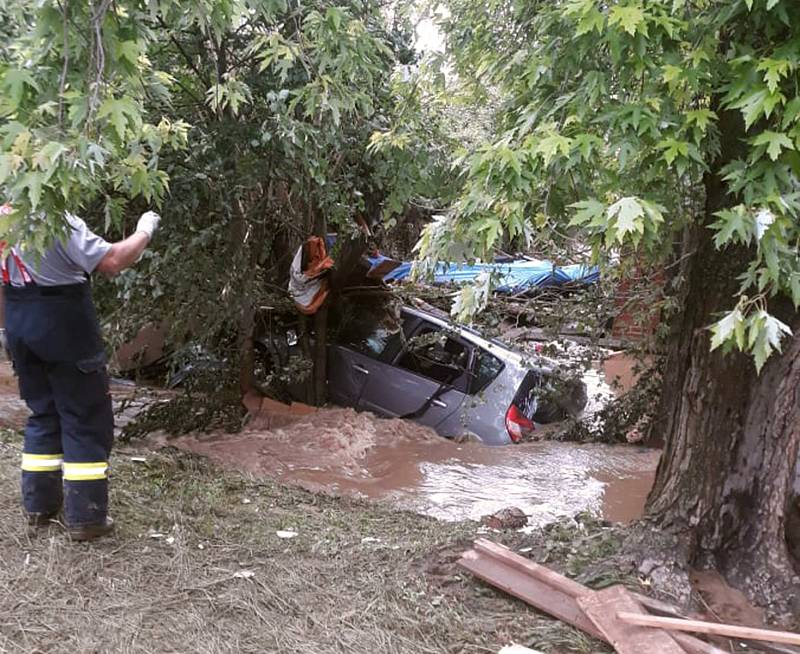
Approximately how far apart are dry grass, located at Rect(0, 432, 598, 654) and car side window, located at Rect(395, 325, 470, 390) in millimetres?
3437

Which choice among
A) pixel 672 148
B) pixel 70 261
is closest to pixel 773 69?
pixel 672 148

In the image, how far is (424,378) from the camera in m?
8.09

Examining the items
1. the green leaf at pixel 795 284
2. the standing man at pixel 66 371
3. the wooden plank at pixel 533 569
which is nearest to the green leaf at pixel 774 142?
the green leaf at pixel 795 284

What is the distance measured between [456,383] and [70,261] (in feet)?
16.0

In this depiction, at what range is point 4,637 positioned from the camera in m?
2.79

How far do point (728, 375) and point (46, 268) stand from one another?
3.27 meters

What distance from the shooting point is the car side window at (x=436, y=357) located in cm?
780

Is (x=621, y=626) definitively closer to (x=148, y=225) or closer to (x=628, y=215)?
(x=628, y=215)

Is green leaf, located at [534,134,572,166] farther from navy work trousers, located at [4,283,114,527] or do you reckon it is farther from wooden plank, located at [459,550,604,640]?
navy work trousers, located at [4,283,114,527]

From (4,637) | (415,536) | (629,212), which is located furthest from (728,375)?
(4,637)

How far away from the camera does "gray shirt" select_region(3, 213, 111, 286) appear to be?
3.52m

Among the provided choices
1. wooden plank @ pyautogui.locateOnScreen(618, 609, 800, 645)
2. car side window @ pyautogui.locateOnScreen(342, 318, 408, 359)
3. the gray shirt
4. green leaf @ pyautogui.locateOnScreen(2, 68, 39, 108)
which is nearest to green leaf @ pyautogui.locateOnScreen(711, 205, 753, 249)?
wooden plank @ pyautogui.locateOnScreen(618, 609, 800, 645)

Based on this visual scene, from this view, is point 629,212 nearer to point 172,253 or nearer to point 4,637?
point 4,637

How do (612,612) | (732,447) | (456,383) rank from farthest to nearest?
(456,383), (732,447), (612,612)
